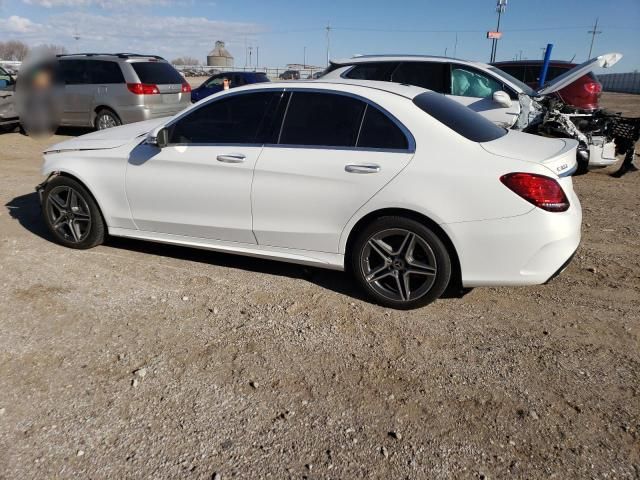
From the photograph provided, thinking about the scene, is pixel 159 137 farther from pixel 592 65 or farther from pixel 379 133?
pixel 592 65

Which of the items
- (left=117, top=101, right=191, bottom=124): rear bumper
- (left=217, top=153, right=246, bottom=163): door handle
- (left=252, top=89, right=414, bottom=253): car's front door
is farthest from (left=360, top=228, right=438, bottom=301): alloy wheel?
(left=117, top=101, right=191, bottom=124): rear bumper

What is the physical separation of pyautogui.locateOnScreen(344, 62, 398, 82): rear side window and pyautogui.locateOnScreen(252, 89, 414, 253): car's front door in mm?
4561

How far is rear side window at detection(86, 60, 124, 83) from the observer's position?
10477 millimetres

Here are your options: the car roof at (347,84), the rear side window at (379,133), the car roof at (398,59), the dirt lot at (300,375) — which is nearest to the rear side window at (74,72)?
the car roof at (398,59)

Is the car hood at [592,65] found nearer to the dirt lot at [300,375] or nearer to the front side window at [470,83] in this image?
the front side window at [470,83]

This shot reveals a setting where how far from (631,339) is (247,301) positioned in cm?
265

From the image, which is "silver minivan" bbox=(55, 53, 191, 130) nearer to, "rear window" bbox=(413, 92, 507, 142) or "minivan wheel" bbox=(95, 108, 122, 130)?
"minivan wheel" bbox=(95, 108, 122, 130)

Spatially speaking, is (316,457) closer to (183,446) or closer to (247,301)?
(183,446)

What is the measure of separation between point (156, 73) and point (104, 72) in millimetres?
1036

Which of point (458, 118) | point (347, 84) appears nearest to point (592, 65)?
point (458, 118)

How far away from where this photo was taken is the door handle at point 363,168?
3.54 m

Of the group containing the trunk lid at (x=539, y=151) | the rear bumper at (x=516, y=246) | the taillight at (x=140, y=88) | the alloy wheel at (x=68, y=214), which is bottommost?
the alloy wheel at (x=68, y=214)

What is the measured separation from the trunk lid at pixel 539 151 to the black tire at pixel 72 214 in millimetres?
3429

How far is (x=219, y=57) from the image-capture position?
272ft
